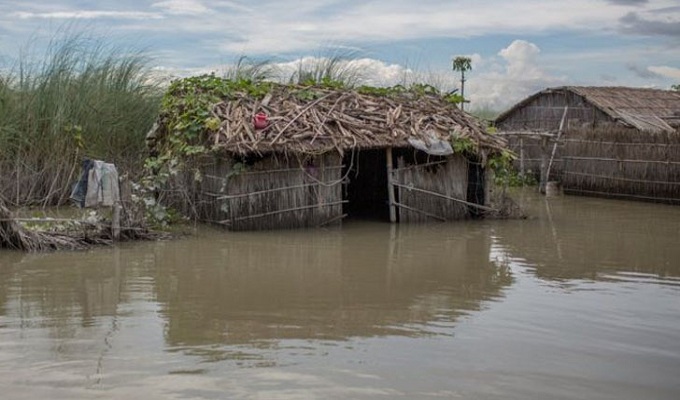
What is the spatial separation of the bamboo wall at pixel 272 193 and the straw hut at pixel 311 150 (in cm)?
1

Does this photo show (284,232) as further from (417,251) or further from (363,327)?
(363,327)

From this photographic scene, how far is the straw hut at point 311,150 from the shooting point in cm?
1213

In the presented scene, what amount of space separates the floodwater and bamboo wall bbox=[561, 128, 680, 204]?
5.71 meters

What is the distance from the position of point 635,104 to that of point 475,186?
920 centimetres

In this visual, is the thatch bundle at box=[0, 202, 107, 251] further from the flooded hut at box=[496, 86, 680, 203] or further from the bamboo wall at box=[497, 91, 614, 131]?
the bamboo wall at box=[497, 91, 614, 131]

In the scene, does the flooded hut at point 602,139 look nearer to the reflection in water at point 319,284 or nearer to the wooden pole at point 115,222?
the reflection in water at point 319,284

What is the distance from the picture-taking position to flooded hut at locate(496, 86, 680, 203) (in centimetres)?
1673

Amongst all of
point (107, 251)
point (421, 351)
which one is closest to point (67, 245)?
point (107, 251)

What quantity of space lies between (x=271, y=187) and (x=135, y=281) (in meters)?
4.27

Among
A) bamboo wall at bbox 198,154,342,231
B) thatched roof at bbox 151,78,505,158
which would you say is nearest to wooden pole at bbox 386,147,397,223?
thatched roof at bbox 151,78,505,158

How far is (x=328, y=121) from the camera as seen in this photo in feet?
42.1

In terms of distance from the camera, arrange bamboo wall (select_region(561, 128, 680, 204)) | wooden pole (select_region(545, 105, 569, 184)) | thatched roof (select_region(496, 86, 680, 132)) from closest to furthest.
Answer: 1. bamboo wall (select_region(561, 128, 680, 204))
2. wooden pole (select_region(545, 105, 569, 184))
3. thatched roof (select_region(496, 86, 680, 132))

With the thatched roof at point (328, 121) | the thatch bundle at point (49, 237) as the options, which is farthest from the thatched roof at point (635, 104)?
the thatch bundle at point (49, 237)

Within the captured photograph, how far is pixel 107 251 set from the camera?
9.82 meters
